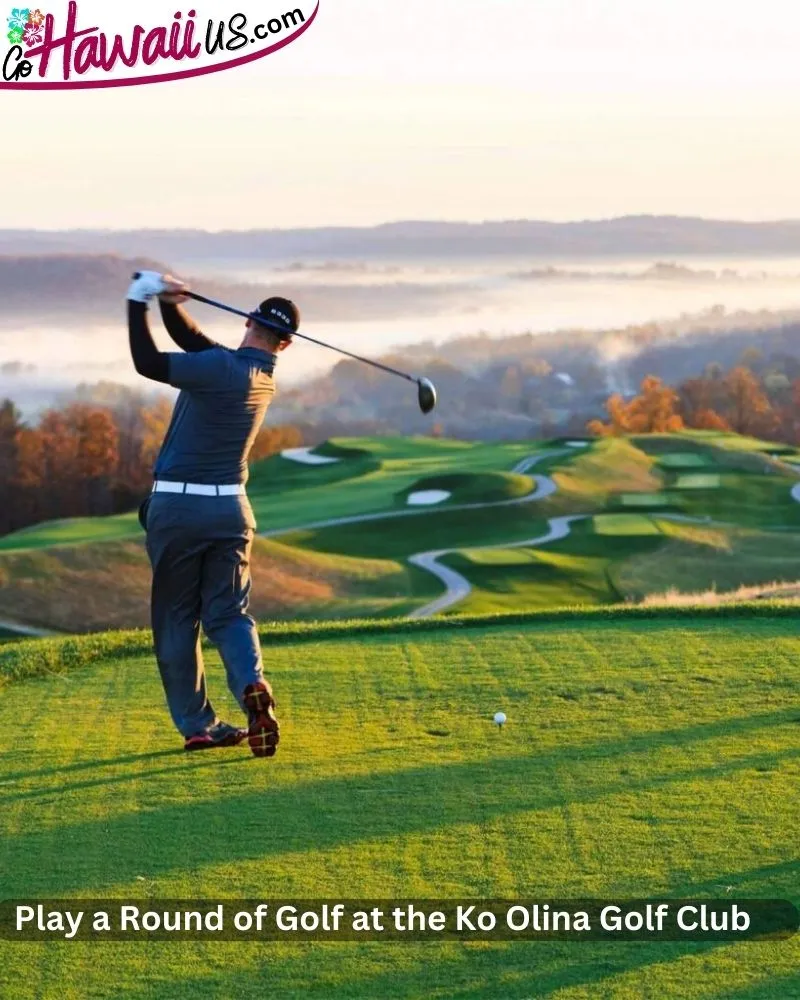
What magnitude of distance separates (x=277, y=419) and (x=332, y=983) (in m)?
99.6

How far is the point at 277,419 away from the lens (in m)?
104

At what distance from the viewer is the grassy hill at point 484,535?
3597cm

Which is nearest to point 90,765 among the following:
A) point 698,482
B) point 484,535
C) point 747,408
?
point 484,535

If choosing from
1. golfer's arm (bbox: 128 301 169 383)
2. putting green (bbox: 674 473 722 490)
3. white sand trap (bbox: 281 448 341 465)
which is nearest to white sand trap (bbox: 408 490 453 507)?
putting green (bbox: 674 473 722 490)

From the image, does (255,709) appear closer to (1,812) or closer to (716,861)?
(1,812)

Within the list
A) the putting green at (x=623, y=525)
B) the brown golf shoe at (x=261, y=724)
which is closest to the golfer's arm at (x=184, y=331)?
the brown golf shoe at (x=261, y=724)

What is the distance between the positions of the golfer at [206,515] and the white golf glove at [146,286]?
0.70 feet

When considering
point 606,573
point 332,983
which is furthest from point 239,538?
point 606,573

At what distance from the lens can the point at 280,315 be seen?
852 centimetres

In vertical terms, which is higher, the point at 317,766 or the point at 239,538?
the point at 239,538

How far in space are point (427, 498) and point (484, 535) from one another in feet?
15.0

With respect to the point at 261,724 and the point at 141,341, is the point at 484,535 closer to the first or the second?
the point at 261,724

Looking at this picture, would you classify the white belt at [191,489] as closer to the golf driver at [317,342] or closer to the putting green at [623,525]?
the golf driver at [317,342]

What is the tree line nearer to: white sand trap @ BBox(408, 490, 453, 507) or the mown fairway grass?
white sand trap @ BBox(408, 490, 453, 507)
